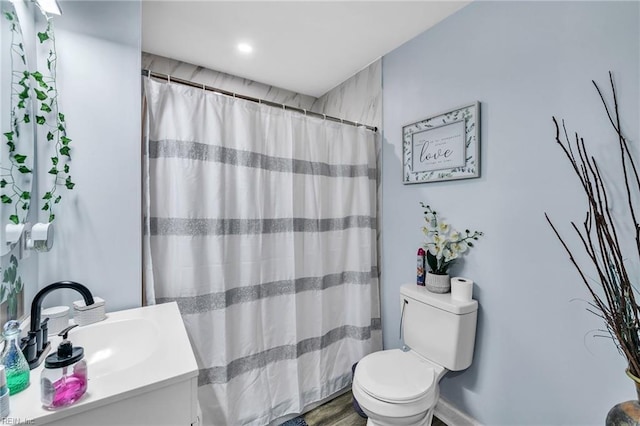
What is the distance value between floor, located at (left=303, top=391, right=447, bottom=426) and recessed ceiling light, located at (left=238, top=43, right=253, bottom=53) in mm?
2535

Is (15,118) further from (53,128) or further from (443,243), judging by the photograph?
(443,243)

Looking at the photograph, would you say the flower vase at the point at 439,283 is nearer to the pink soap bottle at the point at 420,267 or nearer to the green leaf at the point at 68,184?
the pink soap bottle at the point at 420,267

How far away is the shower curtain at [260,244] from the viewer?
4.58 ft

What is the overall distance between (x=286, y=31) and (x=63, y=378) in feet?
6.47

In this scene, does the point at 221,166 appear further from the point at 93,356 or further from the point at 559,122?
the point at 559,122

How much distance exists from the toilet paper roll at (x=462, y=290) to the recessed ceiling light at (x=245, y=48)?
2.04 metres

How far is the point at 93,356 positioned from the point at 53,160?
0.79 metres

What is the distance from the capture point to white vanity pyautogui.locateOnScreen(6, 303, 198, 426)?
649mm

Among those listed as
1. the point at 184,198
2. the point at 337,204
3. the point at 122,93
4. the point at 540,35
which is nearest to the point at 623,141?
the point at 540,35

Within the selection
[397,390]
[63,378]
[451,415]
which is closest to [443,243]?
[397,390]

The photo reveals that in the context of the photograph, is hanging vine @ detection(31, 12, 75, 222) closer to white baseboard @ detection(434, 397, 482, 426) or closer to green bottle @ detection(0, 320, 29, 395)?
green bottle @ detection(0, 320, 29, 395)

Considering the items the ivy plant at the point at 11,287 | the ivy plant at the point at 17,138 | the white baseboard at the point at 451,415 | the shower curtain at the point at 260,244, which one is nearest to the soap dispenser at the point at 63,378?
the ivy plant at the point at 11,287

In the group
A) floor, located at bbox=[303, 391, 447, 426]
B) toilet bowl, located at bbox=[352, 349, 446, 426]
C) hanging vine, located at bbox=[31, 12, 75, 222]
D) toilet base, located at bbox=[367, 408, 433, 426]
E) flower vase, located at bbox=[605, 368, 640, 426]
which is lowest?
floor, located at bbox=[303, 391, 447, 426]

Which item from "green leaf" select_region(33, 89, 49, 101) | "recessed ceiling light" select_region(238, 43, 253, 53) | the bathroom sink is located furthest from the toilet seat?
"recessed ceiling light" select_region(238, 43, 253, 53)
